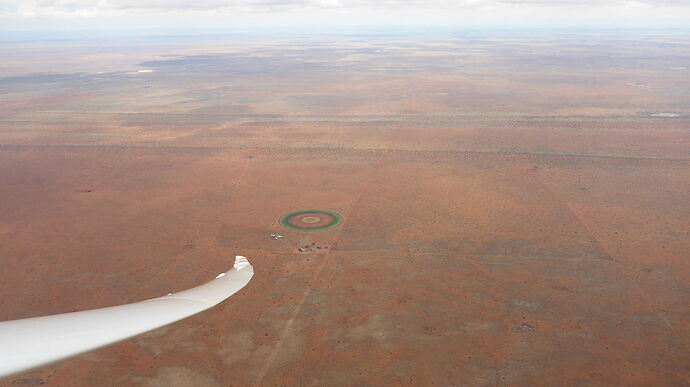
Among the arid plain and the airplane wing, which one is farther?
the arid plain

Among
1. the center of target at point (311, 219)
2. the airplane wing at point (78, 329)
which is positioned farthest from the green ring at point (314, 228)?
the airplane wing at point (78, 329)

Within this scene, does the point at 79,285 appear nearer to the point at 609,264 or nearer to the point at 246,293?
the point at 246,293

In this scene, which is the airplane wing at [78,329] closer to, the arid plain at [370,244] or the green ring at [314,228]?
the arid plain at [370,244]

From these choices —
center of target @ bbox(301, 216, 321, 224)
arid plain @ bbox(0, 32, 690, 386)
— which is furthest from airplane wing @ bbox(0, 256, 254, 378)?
center of target @ bbox(301, 216, 321, 224)

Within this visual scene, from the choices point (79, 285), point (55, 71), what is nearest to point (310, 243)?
point (79, 285)

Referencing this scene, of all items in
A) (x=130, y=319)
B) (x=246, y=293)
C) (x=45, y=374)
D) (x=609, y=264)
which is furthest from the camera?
(x=609, y=264)

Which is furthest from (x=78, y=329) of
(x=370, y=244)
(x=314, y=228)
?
(x=314, y=228)

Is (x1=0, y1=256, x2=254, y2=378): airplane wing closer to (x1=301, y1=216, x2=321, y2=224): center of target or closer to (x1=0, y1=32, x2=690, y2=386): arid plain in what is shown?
(x1=0, y1=32, x2=690, y2=386): arid plain
